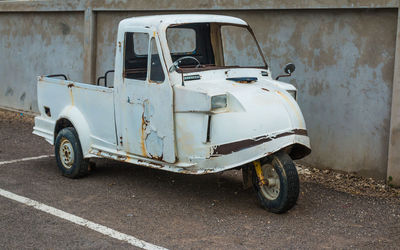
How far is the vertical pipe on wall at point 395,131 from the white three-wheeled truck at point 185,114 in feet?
4.67

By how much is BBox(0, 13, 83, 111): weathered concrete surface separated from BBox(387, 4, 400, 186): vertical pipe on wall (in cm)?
690

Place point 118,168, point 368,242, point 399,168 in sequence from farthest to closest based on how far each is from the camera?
point 118,168 → point 399,168 → point 368,242

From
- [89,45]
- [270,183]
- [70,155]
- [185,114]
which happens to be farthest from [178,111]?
[89,45]

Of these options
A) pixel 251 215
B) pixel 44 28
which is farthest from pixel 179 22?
pixel 44 28

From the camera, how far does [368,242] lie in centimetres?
537

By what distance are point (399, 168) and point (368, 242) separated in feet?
7.09

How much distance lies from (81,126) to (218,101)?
2.35m

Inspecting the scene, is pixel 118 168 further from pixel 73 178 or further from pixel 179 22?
pixel 179 22

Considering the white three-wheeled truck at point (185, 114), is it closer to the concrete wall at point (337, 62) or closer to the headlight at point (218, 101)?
the headlight at point (218, 101)

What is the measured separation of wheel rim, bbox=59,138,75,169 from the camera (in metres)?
7.49

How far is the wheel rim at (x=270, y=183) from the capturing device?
5.98m

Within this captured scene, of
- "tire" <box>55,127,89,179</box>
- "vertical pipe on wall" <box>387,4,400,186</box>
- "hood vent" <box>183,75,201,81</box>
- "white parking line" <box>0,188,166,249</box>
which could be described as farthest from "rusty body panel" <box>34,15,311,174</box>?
"vertical pipe on wall" <box>387,4,400,186</box>

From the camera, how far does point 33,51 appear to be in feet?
42.7

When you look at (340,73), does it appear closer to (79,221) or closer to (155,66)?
(155,66)
